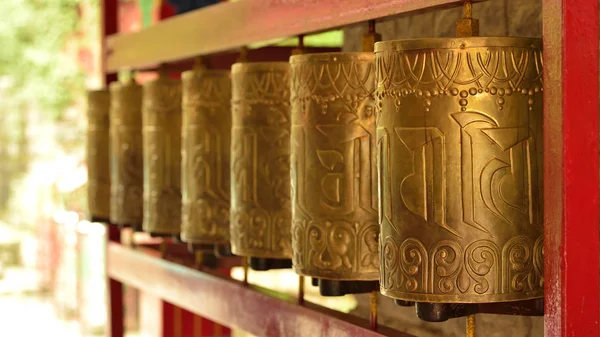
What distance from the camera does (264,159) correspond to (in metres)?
1.42

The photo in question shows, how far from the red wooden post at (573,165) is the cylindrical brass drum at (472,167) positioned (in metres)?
0.07

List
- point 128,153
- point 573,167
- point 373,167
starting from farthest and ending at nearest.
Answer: point 128,153
point 373,167
point 573,167

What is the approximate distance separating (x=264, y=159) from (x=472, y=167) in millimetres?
446

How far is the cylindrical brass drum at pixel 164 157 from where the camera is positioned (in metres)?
1.75

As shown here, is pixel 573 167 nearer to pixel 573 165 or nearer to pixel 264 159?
pixel 573 165

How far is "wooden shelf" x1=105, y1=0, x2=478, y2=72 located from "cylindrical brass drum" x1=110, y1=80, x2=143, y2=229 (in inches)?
2.8

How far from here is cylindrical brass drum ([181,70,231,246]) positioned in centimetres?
160

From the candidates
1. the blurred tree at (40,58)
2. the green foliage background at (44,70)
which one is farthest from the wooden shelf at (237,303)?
the blurred tree at (40,58)

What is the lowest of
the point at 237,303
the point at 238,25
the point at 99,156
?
the point at 237,303

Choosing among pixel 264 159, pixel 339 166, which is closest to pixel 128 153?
pixel 264 159

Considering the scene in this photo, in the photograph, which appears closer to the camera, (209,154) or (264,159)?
(264,159)

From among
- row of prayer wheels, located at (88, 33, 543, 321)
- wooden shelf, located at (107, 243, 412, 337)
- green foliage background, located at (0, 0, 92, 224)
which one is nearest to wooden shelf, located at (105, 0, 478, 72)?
row of prayer wheels, located at (88, 33, 543, 321)

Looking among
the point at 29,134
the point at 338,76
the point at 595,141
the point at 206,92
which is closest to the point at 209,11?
the point at 206,92

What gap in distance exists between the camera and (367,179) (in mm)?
1221
